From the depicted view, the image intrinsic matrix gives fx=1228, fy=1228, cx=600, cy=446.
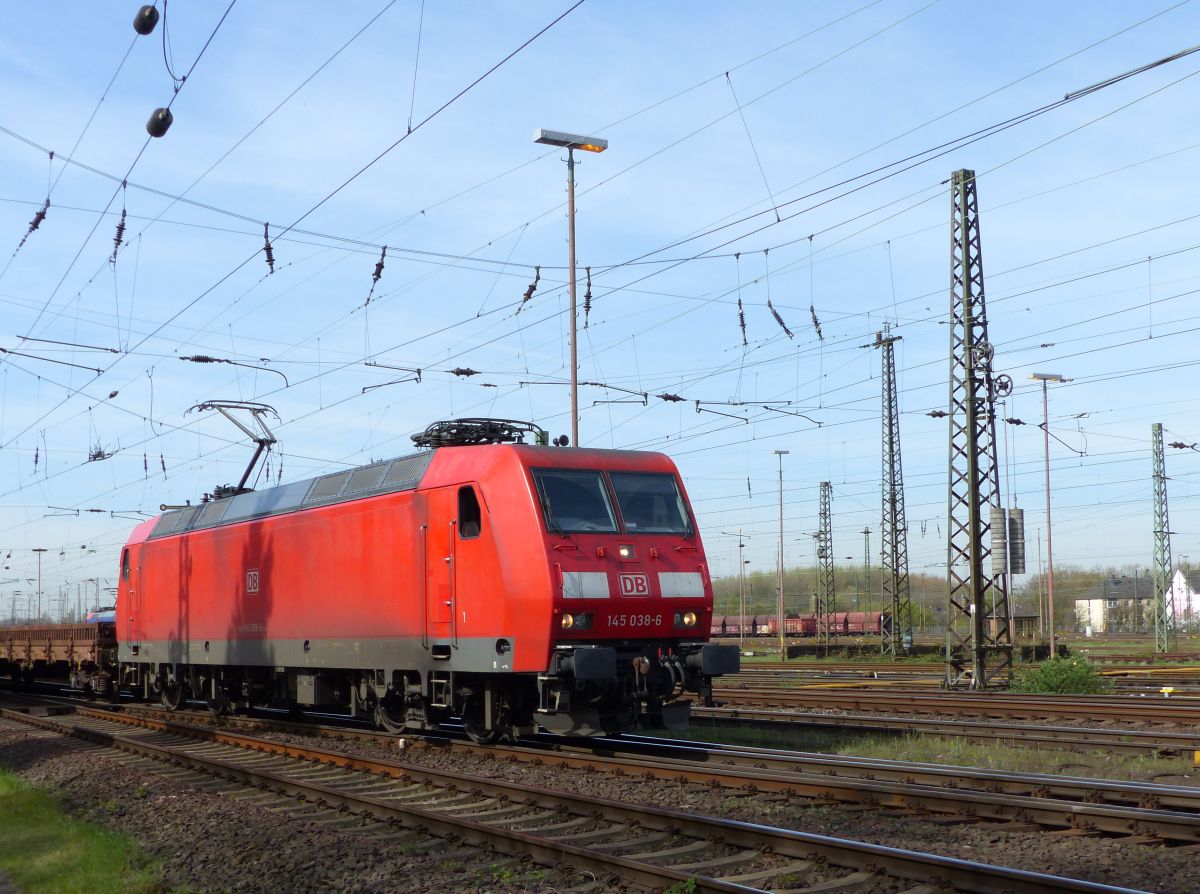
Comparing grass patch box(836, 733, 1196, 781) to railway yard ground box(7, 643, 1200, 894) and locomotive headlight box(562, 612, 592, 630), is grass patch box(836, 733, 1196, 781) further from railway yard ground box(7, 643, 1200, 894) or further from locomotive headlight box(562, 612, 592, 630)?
locomotive headlight box(562, 612, 592, 630)

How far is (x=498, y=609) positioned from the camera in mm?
14625

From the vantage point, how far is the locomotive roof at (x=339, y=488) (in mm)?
15742

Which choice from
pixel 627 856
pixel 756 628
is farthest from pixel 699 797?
pixel 756 628

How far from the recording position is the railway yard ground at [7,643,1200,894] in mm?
8797

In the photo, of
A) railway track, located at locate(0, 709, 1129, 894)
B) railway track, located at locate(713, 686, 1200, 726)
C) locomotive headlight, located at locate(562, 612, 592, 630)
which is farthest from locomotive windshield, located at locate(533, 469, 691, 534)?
railway track, located at locate(713, 686, 1200, 726)

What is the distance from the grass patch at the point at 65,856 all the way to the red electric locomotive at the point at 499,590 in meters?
4.79

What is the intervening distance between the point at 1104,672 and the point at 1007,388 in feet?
37.2

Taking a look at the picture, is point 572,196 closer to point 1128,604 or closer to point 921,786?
point 921,786

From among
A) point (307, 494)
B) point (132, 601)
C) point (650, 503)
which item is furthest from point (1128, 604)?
point (650, 503)

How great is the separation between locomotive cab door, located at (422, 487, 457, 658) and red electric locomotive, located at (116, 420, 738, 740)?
0.09 ft

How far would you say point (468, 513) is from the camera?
15.5 meters

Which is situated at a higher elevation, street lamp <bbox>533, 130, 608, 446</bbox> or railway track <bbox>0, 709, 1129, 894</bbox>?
street lamp <bbox>533, 130, 608, 446</bbox>

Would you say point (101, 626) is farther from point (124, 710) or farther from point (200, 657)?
point (200, 657)

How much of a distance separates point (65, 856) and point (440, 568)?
19.8ft
